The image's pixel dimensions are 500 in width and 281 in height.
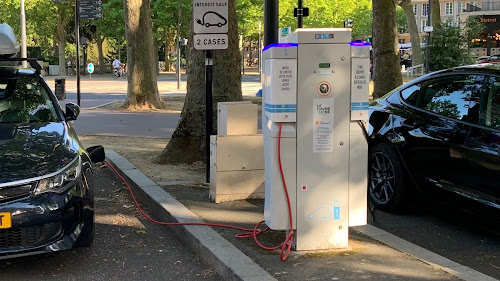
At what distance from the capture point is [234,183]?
6625 mm

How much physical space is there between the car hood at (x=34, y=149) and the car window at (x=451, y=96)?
3417 mm

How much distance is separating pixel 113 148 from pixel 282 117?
7197 millimetres

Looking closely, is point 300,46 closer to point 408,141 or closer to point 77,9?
point 408,141

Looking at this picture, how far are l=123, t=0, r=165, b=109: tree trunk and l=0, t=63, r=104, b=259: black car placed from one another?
13.9 m

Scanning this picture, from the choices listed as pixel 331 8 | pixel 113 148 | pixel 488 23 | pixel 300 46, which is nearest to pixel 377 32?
pixel 113 148

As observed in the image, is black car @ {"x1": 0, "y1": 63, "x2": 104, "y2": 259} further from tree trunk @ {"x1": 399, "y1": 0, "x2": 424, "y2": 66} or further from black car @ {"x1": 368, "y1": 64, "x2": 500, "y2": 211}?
tree trunk @ {"x1": 399, "y1": 0, "x2": 424, "y2": 66}

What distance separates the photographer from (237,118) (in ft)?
21.6

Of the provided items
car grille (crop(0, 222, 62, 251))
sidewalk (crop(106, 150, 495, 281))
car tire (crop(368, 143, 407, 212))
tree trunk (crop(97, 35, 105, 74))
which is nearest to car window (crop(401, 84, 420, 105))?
car tire (crop(368, 143, 407, 212))

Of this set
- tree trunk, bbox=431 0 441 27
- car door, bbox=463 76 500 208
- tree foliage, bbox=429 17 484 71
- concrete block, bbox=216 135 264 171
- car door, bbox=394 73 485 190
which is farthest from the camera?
tree trunk, bbox=431 0 441 27

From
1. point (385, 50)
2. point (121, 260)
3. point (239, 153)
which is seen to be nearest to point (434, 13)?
point (385, 50)

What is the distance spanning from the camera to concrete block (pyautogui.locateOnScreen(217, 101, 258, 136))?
21.5 feet

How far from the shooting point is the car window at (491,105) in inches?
198

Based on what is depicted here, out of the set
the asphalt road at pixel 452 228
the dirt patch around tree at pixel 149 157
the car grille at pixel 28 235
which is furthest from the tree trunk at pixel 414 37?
the car grille at pixel 28 235

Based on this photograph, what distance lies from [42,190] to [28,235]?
1.17 feet
